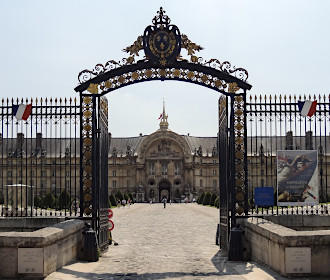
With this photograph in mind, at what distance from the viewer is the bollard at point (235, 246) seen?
43.8 feet

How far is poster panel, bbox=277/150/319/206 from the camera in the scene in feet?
46.2

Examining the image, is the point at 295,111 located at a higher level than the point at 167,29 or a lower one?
lower

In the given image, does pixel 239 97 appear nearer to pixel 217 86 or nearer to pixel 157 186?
pixel 217 86

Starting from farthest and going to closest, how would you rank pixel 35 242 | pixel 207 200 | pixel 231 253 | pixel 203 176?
1. pixel 203 176
2. pixel 207 200
3. pixel 231 253
4. pixel 35 242

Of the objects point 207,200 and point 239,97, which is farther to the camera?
point 207,200

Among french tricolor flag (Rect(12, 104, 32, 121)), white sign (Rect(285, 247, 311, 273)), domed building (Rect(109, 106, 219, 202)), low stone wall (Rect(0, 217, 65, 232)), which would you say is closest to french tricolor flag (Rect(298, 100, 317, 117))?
white sign (Rect(285, 247, 311, 273))

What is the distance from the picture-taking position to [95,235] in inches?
538

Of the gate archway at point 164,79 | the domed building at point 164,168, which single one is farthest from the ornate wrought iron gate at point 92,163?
the domed building at point 164,168

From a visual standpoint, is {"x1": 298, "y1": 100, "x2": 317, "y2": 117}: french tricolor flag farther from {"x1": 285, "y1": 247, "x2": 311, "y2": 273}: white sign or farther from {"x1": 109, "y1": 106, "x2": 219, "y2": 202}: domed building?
{"x1": 109, "y1": 106, "x2": 219, "y2": 202}: domed building

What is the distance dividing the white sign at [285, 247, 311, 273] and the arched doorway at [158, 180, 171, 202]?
9099cm

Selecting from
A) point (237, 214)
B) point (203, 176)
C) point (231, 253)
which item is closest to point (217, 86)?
point (237, 214)

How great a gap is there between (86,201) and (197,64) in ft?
14.1

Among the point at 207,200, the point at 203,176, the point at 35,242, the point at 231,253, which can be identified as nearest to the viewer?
the point at 35,242

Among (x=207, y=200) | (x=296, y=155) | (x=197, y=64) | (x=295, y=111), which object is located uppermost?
(x=197, y=64)
